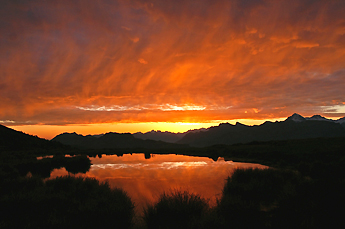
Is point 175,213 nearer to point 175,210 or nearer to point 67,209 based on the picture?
point 175,210

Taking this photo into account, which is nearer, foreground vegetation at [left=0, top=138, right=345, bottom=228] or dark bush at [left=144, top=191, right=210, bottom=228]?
foreground vegetation at [left=0, top=138, right=345, bottom=228]

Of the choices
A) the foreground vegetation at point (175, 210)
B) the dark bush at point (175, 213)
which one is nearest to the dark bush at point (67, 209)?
the foreground vegetation at point (175, 210)

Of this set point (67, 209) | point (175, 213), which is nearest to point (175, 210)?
point (175, 213)

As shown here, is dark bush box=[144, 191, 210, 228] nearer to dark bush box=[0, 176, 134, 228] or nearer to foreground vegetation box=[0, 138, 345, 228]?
foreground vegetation box=[0, 138, 345, 228]

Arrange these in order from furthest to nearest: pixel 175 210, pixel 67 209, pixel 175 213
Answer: pixel 67 209, pixel 175 210, pixel 175 213

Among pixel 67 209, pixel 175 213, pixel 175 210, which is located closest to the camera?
pixel 175 213

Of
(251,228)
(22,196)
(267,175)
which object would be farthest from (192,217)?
(267,175)

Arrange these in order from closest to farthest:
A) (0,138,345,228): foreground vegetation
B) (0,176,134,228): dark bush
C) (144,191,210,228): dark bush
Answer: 1. (0,138,345,228): foreground vegetation
2. (0,176,134,228): dark bush
3. (144,191,210,228): dark bush

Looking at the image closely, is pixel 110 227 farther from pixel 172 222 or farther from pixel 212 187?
pixel 212 187

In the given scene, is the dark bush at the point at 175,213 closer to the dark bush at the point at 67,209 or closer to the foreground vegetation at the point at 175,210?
the foreground vegetation at the point at 175,210

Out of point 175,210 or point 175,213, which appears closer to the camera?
point 175,213

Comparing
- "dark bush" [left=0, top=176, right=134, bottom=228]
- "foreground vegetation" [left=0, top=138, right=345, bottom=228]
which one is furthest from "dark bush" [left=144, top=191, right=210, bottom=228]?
"dark bush" [left=0, top=176, right=134, bottom=228]

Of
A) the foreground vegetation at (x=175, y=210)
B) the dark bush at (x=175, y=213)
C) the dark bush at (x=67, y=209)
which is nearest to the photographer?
the foreground vegetation at (x=175, y=210)

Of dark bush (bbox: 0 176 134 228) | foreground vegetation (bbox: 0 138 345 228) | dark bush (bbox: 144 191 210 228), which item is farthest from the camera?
dark bush (bbox: 144 191 210 228)
